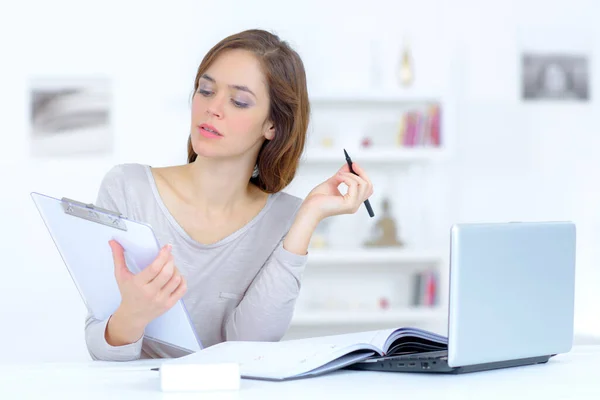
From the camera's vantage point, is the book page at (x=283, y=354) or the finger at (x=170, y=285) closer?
the book page at (x=283, y=354)

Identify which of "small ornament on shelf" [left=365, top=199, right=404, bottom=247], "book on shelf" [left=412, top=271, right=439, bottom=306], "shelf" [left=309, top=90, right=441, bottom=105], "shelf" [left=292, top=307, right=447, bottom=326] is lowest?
"shelf" [left=292, top=307, right=447, bottom=326]

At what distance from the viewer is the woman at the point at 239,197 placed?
5.40 feet

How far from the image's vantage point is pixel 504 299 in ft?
3.47

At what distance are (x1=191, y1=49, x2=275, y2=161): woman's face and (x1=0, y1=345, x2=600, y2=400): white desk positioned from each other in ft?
2.24

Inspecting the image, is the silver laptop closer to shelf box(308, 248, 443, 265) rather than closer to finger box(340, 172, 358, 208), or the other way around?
finger box(340, 172, 358, 208)

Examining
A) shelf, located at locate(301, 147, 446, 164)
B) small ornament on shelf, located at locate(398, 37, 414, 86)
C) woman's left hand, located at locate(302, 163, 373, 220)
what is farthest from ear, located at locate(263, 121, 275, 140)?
small ornament on shelf, located at locate(398, 37, 414, 86)

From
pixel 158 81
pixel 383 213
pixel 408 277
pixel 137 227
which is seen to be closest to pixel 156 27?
pixel 158 81

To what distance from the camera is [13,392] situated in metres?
1.00

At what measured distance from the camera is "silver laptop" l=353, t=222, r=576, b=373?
1014 millimetres

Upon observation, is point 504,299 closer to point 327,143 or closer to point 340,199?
point 340,199

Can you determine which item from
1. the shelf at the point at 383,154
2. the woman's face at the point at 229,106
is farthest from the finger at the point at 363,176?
the shelf at the point at 383,154

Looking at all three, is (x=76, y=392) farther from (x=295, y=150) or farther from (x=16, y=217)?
(x=16, y=217)

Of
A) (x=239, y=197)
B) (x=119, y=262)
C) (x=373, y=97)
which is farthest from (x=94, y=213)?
(x=373, y=97)

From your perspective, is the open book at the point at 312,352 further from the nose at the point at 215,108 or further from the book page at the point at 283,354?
the nose at the point at 215,108
